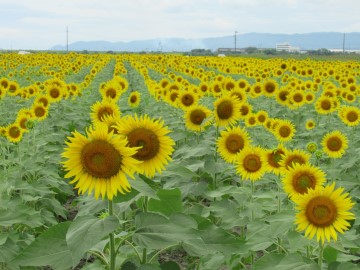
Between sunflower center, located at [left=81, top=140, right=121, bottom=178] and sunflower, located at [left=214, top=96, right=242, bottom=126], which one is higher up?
sunflower center, located at [left=81, top=140, right=121, bottom=178]

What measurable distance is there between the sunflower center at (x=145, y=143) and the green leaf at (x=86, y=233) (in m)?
0.49

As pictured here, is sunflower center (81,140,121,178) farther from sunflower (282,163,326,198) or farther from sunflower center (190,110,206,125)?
sunflower center (190,110,206,125)

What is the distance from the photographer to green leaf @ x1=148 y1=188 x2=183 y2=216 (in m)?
2.89

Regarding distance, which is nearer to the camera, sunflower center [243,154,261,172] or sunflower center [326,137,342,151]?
sunflower center [243,154,261,172]

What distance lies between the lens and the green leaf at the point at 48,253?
7.73 ft

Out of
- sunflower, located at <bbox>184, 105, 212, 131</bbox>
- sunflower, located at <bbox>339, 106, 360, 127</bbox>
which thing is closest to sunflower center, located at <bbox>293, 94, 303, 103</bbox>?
sunflower, located at <bbox>339, 106, 360, 127</bbox>

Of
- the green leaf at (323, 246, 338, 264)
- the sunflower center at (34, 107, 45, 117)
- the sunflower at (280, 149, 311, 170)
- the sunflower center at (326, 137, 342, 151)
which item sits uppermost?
the sunflower at (280, 149, 311, 170)

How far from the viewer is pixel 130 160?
2.39 m

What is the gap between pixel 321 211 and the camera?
2859 mm

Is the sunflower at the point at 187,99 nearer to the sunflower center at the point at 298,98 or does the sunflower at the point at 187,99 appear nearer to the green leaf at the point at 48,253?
the sunflower center at the point at 298,98

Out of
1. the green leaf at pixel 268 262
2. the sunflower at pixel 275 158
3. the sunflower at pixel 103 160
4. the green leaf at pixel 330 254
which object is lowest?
the green leaf at pixel 330 254

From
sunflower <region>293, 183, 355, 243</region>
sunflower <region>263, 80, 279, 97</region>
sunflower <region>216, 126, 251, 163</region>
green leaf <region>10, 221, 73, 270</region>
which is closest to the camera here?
green leaf <region>10, 221, 73, 270</region>

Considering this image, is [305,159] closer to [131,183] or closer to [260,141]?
[131,183]

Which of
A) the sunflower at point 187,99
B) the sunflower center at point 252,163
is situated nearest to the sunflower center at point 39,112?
the sunflower at point 187,99
